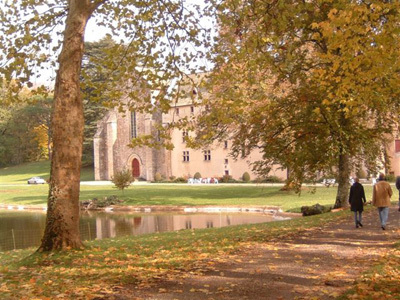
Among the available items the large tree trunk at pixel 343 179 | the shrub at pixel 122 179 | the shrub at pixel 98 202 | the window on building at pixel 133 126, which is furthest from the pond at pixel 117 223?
the window on building at pixel 133 126

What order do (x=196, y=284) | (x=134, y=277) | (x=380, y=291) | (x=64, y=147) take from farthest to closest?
(x=64, y=147) < (x=134, y=277) < (x=196, y=284) < (x=380, y=291)

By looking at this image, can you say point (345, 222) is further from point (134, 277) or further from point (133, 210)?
point (133, 210)

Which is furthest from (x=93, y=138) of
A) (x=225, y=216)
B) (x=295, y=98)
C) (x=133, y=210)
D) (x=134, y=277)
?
(x=134, y=277)

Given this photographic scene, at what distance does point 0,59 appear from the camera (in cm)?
1211

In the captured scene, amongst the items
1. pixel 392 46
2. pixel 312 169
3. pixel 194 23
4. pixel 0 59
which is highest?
pixel 194 23

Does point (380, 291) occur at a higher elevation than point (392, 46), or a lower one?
lower

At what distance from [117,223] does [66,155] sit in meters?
17.0

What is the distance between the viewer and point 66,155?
10.0 metres

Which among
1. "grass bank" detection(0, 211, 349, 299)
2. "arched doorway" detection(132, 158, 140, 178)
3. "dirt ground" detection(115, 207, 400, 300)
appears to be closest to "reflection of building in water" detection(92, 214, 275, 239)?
"grass bank" detection(0, 211, 349, 299)

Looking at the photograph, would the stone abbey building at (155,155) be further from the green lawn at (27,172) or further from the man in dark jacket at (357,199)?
the man in dark jacket at (357,199)

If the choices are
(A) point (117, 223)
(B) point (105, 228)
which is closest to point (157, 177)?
(A) point (117, 223)

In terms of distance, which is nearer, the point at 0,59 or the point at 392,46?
the point at 392,46

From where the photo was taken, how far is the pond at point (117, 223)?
21.4 metres

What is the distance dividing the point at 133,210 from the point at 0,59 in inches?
899
